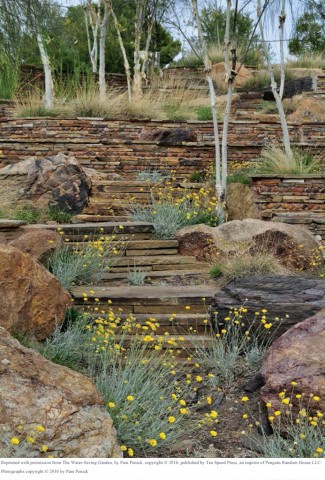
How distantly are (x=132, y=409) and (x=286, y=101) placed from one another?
13.1 metres

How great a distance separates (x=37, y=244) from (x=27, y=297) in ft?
4.99

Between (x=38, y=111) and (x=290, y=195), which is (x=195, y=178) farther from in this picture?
(x=38, y=111)

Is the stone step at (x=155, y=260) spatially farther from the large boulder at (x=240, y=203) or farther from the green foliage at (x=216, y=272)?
the large boulder at (x=240, y=203)

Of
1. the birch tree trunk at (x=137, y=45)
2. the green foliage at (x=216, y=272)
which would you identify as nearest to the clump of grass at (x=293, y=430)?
the green foliage at (x=216, y=272)

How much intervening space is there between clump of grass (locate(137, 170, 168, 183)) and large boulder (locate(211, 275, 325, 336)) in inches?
174

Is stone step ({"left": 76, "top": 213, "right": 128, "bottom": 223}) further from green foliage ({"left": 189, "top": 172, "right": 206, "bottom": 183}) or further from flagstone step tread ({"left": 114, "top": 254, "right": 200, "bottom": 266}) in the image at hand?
green foliage ({"left": 189, "top": 172, "right": 206, "bottom": 183})

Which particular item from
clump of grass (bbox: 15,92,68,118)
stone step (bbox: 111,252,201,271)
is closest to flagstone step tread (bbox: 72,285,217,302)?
stone step (bbox: 111,252,201,271)

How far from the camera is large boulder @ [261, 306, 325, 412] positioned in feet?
12.5

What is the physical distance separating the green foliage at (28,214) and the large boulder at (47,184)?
0.10 metres

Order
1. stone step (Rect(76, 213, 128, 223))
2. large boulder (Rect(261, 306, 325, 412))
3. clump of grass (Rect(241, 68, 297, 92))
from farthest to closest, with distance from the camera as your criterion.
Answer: clump of grass (Rect(241, 68, 297, 92))
stone step (Rect(76, 213, 128, 223))
large boulder (Rect(261, 306, 325, 412))

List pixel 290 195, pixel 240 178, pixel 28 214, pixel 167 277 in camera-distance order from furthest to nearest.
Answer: pixel 240 178, pixel 290 195, pixel 28 214, pixel 167 277

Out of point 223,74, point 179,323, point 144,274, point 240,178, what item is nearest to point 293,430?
point 179,323

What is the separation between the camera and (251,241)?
7.20 meters

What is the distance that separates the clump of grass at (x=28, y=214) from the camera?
779cm
